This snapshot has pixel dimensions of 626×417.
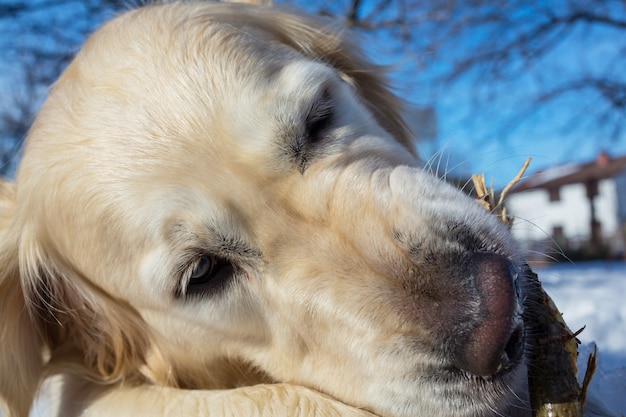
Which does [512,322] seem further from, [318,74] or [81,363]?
[81,363]

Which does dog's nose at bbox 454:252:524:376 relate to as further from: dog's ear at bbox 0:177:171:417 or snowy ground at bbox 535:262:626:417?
dog's ear at bbox 0:177:171:417

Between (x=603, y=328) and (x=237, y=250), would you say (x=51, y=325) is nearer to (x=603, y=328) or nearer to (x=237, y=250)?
(x=237, y=250)

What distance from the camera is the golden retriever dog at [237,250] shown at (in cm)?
177

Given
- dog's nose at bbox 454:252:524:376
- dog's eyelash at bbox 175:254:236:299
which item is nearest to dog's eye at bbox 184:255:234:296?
dog's eyelash at bbox 175:254:236:299

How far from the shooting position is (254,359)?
2.28 meters

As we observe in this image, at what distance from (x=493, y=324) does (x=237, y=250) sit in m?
0.90

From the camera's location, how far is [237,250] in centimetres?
206

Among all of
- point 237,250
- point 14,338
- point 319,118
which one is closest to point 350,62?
point 319,118

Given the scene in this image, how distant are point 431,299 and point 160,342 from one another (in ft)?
4.28

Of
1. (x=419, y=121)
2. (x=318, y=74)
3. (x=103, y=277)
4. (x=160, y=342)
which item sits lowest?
(x=160, y=342)

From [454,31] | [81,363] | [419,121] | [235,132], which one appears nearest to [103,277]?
[81,363]

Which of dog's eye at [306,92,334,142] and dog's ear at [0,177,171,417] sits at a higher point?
dog's eye at [306,92,334,142]

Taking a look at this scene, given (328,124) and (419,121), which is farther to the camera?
(419,121)

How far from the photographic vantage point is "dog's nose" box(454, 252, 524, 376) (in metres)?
1.57
